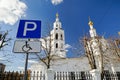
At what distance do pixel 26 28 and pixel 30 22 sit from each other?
229mm

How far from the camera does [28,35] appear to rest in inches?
134

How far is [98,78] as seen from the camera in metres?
11.6

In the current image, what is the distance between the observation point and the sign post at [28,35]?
307cm

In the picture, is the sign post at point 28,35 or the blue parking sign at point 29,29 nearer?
the sign post at point 28,35

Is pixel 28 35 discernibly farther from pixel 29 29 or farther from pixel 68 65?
pixel 68 65

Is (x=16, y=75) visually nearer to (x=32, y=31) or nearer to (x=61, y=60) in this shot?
(x=32, y=31)

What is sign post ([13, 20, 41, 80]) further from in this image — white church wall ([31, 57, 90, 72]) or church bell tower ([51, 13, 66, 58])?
church bell tower ([51, 13, 66, 58])

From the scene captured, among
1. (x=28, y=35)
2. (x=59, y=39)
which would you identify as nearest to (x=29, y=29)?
(x=28, y=35)

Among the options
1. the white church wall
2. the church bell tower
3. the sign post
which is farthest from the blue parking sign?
the church bell tower

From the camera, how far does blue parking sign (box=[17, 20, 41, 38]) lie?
342cm

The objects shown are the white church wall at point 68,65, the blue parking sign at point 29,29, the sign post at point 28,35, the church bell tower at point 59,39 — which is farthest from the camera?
the church bell tower at point 59,39

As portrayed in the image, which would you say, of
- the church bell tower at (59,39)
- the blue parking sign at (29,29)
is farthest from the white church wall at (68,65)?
the blue parking sign at (29,29)

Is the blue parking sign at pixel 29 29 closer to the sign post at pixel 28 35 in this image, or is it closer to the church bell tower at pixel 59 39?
the sign post at pixel 28 35

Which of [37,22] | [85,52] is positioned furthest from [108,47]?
[37,22]
